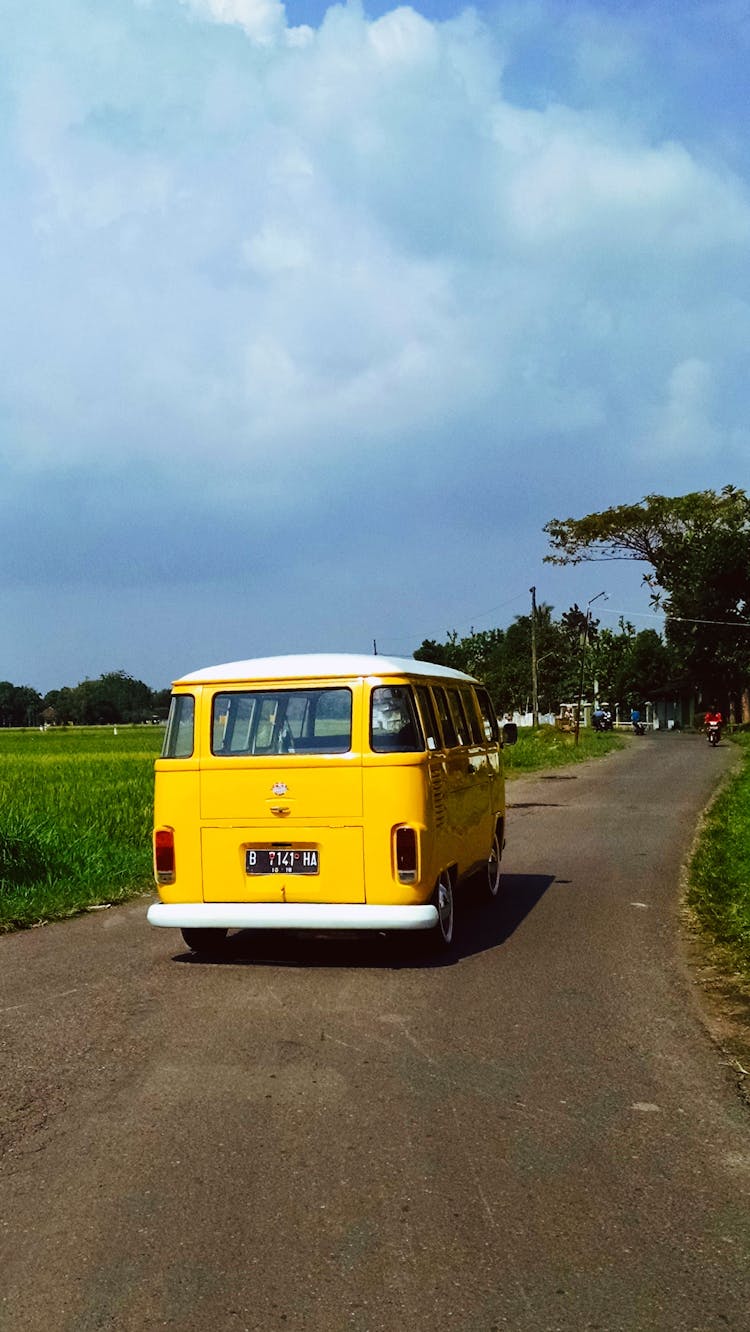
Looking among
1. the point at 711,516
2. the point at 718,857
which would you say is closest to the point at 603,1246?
the point at 718,857

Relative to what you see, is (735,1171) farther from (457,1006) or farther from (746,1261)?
(457,1006)

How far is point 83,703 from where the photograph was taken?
176 meters

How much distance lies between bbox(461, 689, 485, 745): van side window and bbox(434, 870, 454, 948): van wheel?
1.80 m

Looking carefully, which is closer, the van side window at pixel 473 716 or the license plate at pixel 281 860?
the license plate at pixel 281 860

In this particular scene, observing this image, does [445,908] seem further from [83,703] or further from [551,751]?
[83,703]

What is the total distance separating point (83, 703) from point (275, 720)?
17270cm

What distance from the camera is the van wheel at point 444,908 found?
321 inches

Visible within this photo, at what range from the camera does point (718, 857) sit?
12805 millimetres

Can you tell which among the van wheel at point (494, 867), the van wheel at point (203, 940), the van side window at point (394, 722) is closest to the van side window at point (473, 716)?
the van wheel at point (494, 867)

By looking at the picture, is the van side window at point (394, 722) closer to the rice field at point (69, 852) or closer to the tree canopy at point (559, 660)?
the rice field at point (69, 852)

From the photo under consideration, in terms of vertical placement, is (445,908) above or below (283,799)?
below

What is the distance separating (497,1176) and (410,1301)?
3.14ft

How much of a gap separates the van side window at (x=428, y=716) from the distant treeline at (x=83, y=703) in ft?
534

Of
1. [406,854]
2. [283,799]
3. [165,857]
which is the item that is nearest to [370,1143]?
[406,854]
